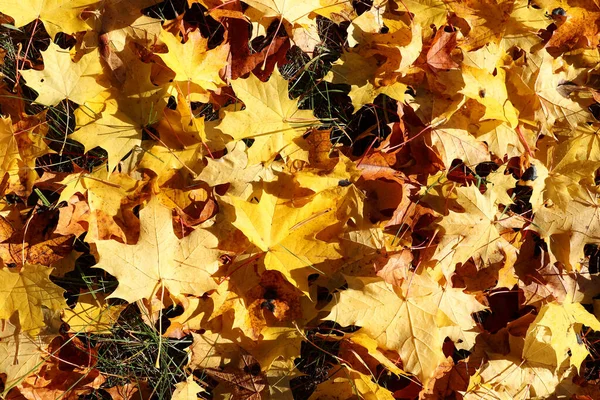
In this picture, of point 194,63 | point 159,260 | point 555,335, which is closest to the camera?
point 159,260

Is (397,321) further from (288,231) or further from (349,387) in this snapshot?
(288,231)

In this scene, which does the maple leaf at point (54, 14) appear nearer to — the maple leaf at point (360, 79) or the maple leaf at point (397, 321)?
the maple leaf at point (360, 79)

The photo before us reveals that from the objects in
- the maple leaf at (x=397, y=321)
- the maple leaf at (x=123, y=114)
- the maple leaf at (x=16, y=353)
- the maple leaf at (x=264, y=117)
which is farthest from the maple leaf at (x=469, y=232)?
the maple leaf at (x=16, y=353)

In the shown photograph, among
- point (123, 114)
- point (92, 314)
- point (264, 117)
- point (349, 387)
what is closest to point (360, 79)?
point (264, 117)

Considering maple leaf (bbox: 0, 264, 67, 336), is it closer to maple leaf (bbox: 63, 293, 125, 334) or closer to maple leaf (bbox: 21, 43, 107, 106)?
maple leaf (bbox: 63, 293, 125, 334)

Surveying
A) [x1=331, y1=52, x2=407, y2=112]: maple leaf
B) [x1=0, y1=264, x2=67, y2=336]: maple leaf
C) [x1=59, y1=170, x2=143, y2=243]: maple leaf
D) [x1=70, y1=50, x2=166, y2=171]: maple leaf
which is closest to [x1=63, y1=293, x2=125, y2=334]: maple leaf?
[x1=0, y1=264, x2=67, y2=336]: maple leaf
